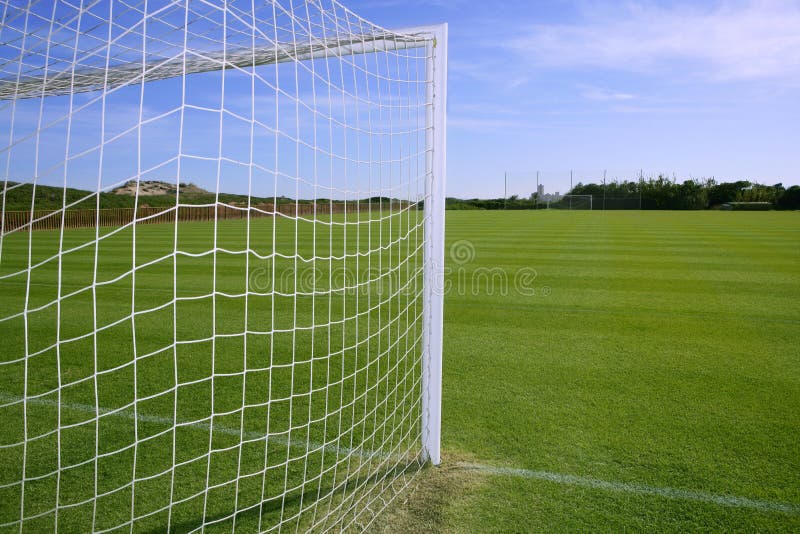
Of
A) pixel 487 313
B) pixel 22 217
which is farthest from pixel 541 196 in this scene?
pixel 487 313

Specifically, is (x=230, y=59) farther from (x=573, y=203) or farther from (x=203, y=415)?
(x=573, y=203)

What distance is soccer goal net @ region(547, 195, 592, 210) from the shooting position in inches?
1689

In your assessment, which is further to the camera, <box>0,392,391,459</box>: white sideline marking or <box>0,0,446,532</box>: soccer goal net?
<box>0,392,391,459</box>: white sideline marking

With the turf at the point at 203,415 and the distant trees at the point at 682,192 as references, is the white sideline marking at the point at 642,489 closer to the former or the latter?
the turf at the point at 203,415

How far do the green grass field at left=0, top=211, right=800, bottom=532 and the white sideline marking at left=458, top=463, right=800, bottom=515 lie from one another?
1 cm

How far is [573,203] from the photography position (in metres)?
43.2

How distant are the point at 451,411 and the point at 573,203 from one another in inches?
1666

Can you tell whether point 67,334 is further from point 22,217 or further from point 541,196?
point 541,196

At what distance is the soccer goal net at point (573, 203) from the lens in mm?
42906

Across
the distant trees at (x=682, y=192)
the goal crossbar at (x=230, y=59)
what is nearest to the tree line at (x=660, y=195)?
Result: the distant trees at (x=682, y=192)

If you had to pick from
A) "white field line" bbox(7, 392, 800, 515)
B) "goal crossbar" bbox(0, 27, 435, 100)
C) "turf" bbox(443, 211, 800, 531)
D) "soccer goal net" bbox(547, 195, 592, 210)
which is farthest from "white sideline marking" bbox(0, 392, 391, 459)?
"soccer goal net" bbox(547, 195, 592, 210)

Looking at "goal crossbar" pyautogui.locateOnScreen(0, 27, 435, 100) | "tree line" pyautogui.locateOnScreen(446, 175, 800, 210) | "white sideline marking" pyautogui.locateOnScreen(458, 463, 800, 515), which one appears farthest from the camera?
"tree line" pyautogui.locateOnScreen(446, 175, 800, 210)

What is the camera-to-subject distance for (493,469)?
271cm

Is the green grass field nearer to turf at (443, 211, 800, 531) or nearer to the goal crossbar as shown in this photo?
turf at (443, 211, 800, 531)
